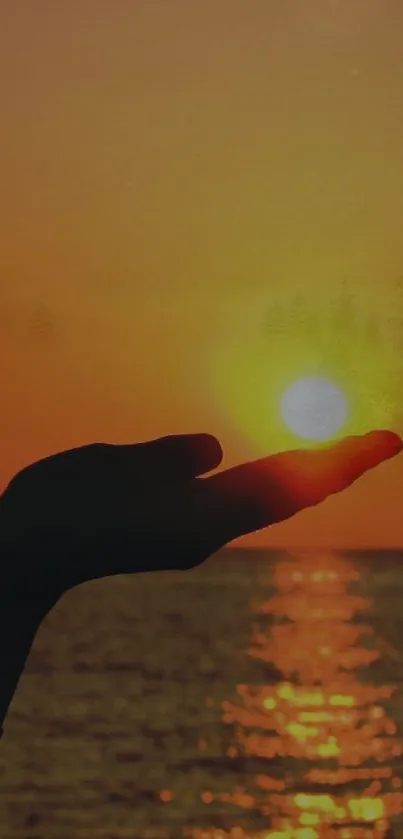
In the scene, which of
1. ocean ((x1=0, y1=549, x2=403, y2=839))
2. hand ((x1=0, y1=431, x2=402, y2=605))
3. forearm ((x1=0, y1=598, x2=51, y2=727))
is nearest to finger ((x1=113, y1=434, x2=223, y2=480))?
hand ((x1=0, y1=431, x2=402, y2=605))

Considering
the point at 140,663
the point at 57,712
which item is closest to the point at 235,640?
the point at 140,663

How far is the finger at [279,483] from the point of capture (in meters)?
2.20

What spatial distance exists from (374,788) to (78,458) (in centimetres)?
7479

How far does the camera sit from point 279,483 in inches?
87.3

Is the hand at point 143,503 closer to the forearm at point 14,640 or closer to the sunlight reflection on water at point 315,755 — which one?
the forearm at point 14,640

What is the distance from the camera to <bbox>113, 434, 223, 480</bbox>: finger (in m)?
2.26

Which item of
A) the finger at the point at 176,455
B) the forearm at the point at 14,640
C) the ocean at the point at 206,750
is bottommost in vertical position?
the ocean at the point at 206,750

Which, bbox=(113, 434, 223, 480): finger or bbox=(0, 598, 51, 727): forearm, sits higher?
bbox=(113, 434, 223, 480): finger

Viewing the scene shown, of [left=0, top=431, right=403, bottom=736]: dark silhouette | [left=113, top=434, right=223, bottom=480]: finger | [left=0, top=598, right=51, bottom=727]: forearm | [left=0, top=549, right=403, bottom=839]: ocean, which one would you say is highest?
[left=113, top=434, right=223, bottom=480]: finger

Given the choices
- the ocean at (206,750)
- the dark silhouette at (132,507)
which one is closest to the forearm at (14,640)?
the dark silhouette at (132,507)

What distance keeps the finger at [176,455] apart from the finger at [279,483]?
0.19ft

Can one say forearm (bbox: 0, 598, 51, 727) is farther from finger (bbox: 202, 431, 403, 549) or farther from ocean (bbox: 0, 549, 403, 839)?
ocean (bbox: 0, 549, 403, 839)

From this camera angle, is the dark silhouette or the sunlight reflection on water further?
the sunlight reflection on water

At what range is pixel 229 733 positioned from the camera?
97625 mm
